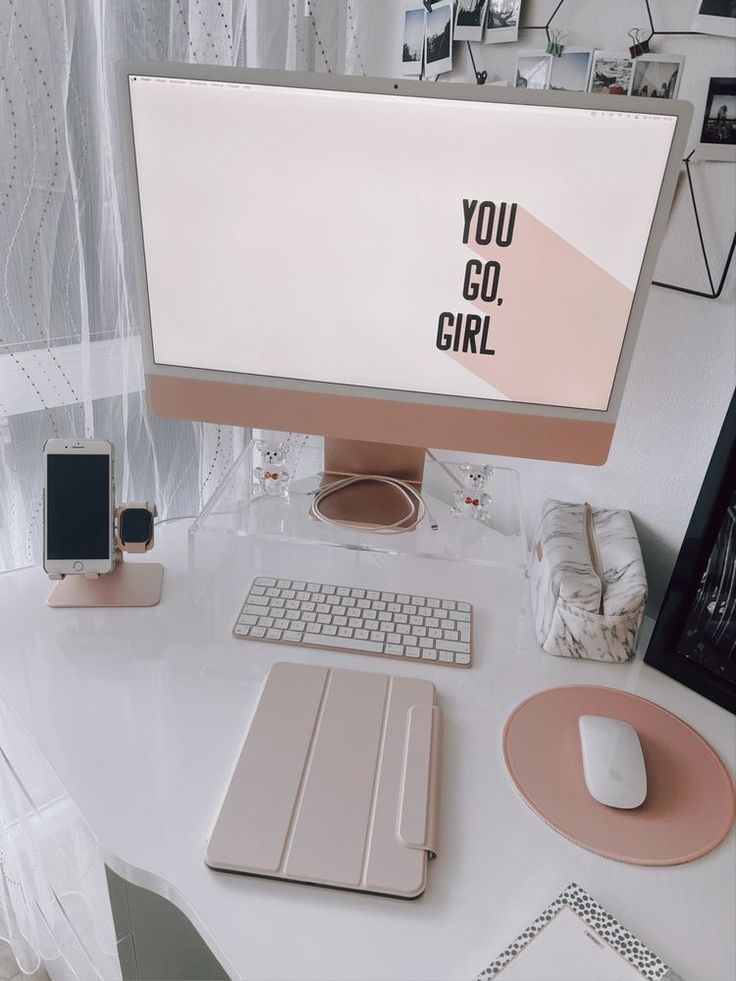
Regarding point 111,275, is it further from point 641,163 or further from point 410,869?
point 410,869

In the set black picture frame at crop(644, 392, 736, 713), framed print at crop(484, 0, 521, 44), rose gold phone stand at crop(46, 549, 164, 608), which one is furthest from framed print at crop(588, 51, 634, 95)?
rose gold phone stand at crop(46, 549, 164, 608)

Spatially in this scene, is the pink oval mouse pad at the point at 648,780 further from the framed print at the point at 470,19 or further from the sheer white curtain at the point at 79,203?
the framed print at the point at 470,19

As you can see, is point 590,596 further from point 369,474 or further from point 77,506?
point 77,506

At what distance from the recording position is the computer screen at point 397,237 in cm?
73

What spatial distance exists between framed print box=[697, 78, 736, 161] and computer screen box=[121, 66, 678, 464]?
0.35 ft

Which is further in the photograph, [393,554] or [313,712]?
[393,554]

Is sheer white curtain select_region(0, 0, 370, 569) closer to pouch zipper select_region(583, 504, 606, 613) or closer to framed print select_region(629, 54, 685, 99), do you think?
Result: framed print select_region(629, 54, 685, 99)

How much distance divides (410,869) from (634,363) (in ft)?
2.12

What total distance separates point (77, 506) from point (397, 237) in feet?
1.55

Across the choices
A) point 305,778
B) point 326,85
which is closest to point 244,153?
point 326,85

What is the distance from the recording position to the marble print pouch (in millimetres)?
805

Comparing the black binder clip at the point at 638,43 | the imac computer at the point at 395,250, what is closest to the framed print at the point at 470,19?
the black binder clip at the point at 638,43

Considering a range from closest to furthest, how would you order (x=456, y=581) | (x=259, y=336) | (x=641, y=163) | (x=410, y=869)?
(x=410, y=869) → (x=641, y=163) → (x=259, y=336) → (x=456, y=581)

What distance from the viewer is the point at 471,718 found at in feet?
2.44
